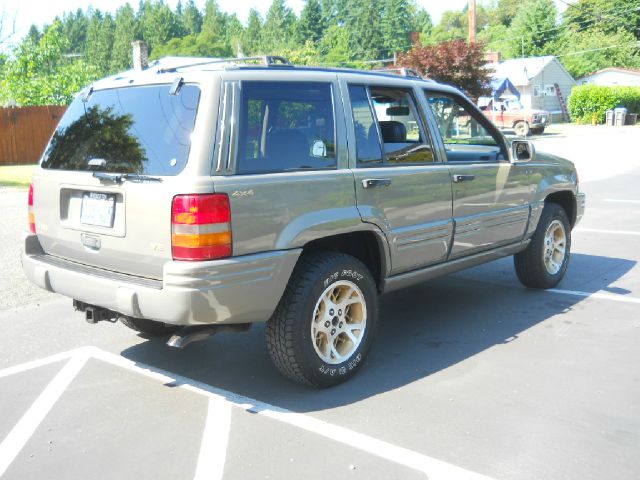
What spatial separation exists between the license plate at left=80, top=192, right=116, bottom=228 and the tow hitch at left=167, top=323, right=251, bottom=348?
2.45 feet

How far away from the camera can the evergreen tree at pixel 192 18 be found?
131 meters

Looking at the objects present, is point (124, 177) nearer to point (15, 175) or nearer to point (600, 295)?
point (600, 295)

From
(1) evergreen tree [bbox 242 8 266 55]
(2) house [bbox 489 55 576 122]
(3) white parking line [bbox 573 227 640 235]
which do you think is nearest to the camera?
(3) white parking line [bbox 573 227 640 235]

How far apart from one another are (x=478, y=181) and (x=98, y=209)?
2825mm

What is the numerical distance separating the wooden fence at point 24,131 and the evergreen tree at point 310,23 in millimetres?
87226

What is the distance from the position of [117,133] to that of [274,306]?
1402 millimetres

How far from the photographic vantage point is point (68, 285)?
13.3ft

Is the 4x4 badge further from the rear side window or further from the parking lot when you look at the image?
the parking lot

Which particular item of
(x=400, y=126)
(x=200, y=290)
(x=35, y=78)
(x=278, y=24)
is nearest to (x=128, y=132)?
(x=200, y=290)

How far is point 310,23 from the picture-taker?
352 feet

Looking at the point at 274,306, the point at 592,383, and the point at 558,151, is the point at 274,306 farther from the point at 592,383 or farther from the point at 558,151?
the point at 558,151

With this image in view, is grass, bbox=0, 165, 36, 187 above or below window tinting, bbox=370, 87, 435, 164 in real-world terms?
below

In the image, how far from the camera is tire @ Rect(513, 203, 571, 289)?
240 inches

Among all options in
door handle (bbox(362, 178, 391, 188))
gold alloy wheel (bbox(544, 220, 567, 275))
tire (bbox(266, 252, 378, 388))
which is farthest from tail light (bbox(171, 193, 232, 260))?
gold alloy wheel (bbox(544, 220, 567, 275))
